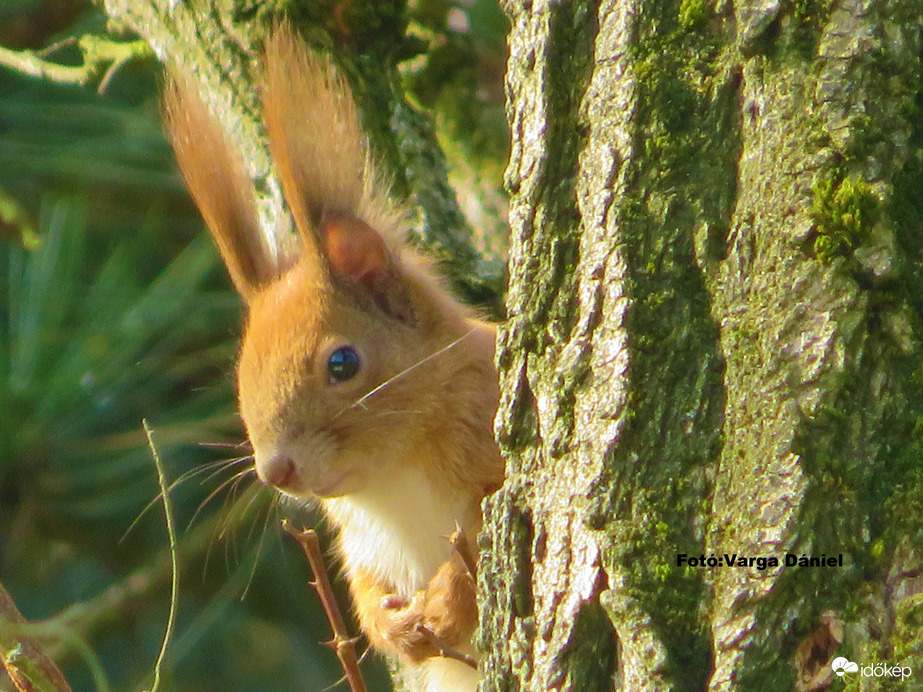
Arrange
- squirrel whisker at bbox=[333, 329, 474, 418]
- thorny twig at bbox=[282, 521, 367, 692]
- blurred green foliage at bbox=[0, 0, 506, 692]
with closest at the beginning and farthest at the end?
thorny twig at bbox=[282, 521, 367, 692], squirrel whisker at bbox=[333, 329, 474, 418], blurred green foliage at bbox=[0, 0, 506, 692]

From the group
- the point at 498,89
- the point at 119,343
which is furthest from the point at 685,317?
the point at 498,89

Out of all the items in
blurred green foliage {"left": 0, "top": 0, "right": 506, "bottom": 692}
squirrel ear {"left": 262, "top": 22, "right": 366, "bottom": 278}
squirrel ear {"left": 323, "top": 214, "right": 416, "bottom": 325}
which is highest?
squirrel ear {"left": 262, "top": 22, "right": 366, "bottom": 278}

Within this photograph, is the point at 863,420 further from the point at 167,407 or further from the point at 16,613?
the point at 167,407

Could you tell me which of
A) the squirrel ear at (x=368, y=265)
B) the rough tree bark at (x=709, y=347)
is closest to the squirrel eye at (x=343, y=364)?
the squirrel ear at (x=368, y=265)

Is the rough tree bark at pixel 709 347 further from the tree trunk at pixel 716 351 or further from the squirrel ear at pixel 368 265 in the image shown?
the squirrel ear at pixel 368 265

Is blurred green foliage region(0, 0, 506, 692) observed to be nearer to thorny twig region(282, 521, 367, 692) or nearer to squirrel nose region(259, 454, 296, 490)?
squirrel nose region(259, 454, 296, 490)

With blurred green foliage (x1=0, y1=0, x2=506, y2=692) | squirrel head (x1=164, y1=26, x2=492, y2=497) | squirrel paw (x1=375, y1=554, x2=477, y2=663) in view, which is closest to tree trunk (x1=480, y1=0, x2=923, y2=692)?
squirrel paw (x1=375, y1=554, x2=477, y2=663)

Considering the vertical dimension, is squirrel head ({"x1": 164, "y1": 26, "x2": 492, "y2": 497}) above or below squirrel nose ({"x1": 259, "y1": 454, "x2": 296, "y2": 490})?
above

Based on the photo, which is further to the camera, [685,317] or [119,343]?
[119,343]
